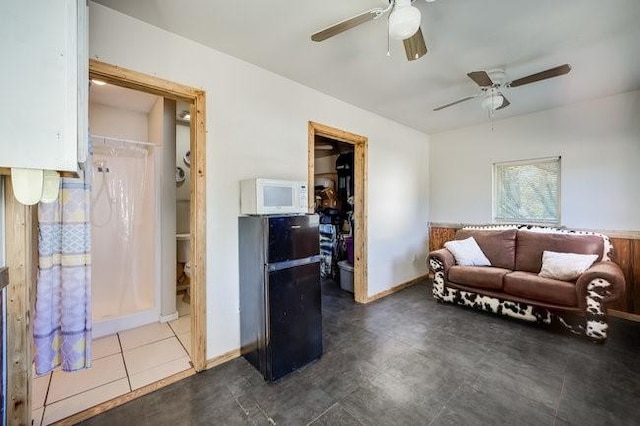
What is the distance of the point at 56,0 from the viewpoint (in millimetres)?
858

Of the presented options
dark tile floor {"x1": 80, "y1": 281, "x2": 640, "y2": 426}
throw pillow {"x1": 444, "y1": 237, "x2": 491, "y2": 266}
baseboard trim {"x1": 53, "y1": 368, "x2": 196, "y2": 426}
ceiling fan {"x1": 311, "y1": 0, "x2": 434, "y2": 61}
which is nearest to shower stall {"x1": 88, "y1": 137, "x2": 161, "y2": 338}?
baseboard trim {"x1": 53, "y1": 368, "x2": 196, "y2": 426}

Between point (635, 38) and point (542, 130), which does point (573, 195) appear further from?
point (635, 38)

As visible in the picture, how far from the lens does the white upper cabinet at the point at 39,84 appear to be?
2.63ft

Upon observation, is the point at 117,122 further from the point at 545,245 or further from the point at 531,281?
the point at 545,245

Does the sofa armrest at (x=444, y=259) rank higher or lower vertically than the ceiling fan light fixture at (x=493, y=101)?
lower

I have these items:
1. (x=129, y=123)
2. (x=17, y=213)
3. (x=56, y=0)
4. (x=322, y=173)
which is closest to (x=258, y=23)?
(x=56, y=0)

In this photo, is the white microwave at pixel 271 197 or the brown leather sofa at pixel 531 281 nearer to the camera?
the white microwave at pixel 271 197

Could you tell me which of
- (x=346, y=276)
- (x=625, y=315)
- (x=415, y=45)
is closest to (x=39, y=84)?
(x=415, y=45)

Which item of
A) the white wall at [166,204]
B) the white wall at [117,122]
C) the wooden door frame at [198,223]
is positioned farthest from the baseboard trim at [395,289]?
the white wall at [117,122]

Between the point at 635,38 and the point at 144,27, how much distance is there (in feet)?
12.2

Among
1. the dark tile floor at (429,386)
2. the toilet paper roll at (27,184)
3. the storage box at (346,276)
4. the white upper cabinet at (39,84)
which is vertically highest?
the white upper cabinet at (39,84)

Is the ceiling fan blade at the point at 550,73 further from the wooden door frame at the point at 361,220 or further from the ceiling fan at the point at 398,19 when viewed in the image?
the wooden door frame at the point at 361,220

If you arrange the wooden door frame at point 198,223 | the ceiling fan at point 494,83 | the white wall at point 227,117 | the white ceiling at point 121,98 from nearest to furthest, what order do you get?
the white wall at point 227,117 < the wooden door frame at point 198,223 < the ceiling fan at point 494,83 < the white ceiling at point 121,98

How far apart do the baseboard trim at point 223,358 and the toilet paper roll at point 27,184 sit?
71.1 inches
